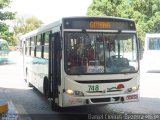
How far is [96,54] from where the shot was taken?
380 inches

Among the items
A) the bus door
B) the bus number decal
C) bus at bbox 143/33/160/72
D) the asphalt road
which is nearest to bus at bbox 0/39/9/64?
bus at bbox 143/33/160/72

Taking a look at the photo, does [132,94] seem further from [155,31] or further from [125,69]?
[155,31]

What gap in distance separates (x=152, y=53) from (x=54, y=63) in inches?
642

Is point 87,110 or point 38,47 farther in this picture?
point 38,47

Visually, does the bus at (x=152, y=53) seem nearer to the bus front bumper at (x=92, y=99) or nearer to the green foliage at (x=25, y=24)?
the bus front bumper at (x=92, y=99)

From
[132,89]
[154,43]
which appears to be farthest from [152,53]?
A: [132,89]

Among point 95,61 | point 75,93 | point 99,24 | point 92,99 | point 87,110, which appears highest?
point 99,24

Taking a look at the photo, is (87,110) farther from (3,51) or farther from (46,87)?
(3,51)

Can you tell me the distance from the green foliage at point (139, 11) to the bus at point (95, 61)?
35.6 metres

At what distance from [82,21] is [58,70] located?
57.7 inches

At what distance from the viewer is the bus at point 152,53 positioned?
84.8ft

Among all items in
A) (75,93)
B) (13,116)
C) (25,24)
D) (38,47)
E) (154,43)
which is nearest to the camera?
(75,93)

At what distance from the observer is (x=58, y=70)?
10047 mm

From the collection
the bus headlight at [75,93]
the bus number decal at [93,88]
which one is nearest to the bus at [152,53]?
the bus number decal at [93,88]
